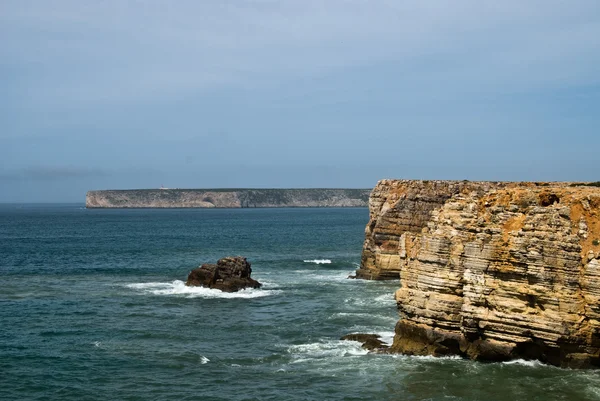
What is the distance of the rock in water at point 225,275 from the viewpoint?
2512 inches

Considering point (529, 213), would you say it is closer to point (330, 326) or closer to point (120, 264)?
point (330, 326)

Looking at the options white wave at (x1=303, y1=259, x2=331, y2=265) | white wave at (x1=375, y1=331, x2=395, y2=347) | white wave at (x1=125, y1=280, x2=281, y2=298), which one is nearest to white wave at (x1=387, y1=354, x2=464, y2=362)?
white wave at (x1=375, y1=331, x2=395, y2=347)

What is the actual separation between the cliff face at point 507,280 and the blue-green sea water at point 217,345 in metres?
1.17

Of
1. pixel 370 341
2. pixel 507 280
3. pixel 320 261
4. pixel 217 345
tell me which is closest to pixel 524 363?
pixel 507 280

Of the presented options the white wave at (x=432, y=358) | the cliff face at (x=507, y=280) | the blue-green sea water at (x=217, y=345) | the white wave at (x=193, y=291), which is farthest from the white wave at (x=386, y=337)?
the white wave at (x=193, y=291)

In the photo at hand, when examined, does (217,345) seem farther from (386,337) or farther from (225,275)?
(225,275)

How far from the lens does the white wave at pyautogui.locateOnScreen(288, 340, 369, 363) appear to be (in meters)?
38.6

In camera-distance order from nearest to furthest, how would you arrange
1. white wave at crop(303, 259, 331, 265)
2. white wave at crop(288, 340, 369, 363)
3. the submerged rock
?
white wave at crop(288, 340, 369, 363) < the submerged rock < white wave at crop(303, 259, 331, 265)

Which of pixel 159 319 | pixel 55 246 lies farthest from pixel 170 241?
pixel 159 319

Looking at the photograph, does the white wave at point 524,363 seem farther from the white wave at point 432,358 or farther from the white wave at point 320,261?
the white wave at point 320,261

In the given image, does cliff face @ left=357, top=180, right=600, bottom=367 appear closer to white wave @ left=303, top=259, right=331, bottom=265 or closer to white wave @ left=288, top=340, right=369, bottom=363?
white wave @ left=288, top=340, right=369, bottom=363

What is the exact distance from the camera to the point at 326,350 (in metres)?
39.8

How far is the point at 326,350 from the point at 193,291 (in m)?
25.4

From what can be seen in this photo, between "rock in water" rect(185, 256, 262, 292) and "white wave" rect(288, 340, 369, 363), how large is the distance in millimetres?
22818
